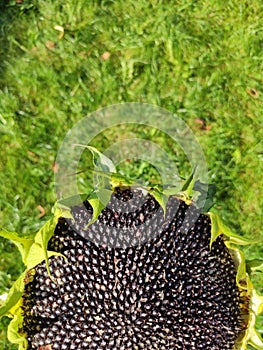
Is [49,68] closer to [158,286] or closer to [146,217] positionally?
[146,217]

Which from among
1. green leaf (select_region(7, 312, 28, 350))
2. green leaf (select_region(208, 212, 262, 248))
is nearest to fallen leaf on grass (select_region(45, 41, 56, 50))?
green leaf (select_region(208, 212, 262, 248))

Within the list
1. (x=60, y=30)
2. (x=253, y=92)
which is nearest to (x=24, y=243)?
(x=60, y=30)

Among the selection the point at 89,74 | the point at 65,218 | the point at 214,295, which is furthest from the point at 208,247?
the point at 89,74

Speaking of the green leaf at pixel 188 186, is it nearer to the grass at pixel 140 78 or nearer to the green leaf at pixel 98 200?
the green leaf at pixel 98 200

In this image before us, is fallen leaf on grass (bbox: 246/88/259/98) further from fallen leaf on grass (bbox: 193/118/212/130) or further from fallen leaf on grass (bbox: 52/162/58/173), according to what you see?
fallen leaf on grass (bbox: 52/162/58/173)

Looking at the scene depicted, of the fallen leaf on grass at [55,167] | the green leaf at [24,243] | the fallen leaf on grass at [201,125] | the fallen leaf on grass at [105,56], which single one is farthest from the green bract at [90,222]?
the fallen leaf on grass at [105,56]
